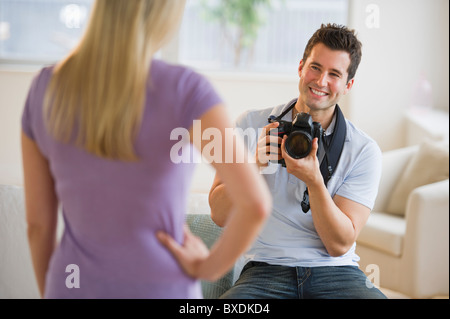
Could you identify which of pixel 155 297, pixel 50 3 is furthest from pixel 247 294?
pixel 50 3

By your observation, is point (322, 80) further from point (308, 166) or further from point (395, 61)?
point (395, 61)

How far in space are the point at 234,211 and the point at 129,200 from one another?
0.15m

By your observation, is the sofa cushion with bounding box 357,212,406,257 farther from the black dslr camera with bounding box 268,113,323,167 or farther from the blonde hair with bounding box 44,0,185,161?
the blonde hair with bounding box 44,0,185,161

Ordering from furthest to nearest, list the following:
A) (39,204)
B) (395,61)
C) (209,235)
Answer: (395,61) → (209,235) → (39,204)

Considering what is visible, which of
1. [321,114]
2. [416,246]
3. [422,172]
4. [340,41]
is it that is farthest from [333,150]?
[422,172]

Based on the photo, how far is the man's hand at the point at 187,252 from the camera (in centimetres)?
84

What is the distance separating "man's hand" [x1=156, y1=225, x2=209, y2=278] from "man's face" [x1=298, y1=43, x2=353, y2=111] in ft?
2.55

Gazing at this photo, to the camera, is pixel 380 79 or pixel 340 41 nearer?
pixel 340 41

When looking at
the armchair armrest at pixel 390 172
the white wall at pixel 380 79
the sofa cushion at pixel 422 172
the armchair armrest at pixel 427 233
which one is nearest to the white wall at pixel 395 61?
the white wall at pixel 380 79

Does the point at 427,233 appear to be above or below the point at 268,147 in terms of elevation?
below

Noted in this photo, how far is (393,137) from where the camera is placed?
394cm

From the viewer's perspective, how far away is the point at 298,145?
1.36 metres

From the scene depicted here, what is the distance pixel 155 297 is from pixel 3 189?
0.94 m
